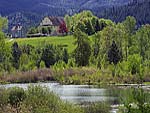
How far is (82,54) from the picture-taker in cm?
10356

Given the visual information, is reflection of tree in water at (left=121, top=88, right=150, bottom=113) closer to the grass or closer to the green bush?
the grass

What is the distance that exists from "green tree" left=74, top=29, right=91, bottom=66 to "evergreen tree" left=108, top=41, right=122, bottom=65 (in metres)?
6.31

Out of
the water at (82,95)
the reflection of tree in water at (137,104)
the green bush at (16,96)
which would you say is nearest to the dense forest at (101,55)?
the water at (82,95)

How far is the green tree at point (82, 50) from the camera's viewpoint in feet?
340

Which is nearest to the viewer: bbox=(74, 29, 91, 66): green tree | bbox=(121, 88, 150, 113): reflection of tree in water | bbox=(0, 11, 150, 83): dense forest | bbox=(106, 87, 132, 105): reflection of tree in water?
bbox=(121, 88, 150, 113): reflection of tree in water

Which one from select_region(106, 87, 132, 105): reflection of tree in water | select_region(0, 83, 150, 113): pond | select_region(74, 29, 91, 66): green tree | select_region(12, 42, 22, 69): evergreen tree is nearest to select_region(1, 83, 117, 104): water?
select_region(0, 83, 150, 113): pond

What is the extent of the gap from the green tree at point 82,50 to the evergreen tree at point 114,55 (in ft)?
20.7

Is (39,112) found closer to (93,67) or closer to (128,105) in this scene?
(128,105)

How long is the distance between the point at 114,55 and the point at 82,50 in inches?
321

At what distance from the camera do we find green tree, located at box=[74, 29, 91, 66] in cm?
10362

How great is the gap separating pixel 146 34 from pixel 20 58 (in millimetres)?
27513

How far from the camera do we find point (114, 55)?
322 feet

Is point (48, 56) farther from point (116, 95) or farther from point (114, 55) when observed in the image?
point (116, 95)

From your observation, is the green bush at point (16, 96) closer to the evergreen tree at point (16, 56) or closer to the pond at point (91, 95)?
the pond at point (91, 95)
